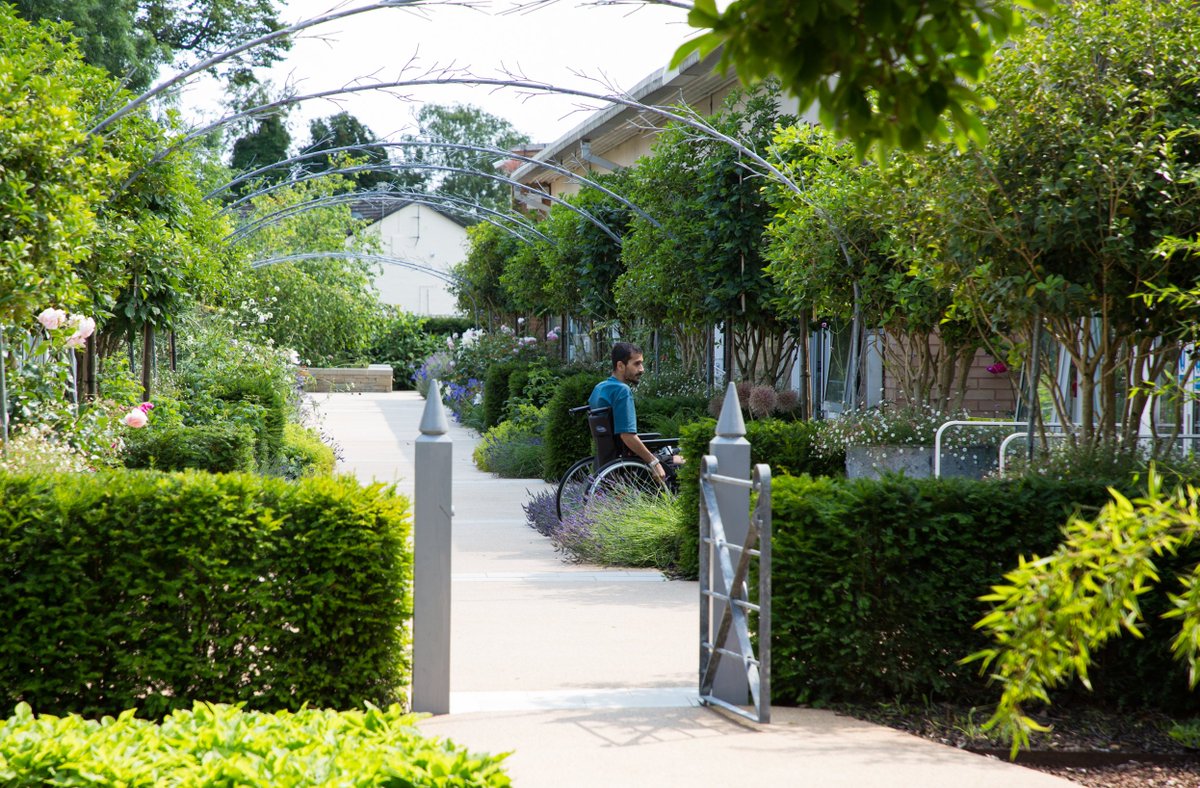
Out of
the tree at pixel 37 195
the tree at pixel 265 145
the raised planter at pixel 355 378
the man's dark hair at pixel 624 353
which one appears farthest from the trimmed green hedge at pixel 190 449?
the tree at pixel 265 145

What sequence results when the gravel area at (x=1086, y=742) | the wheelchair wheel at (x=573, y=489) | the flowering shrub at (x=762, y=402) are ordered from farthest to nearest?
the flowering shrub at (x=762, y=402) < the wheelchair wheel at (x=573, y=489) < the gravel area at (x=1086, y=742)

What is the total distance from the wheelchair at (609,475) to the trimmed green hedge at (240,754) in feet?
18.7

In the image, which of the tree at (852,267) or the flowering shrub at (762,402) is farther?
the flowering shrub at (762,402)

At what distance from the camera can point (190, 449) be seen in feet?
27.9

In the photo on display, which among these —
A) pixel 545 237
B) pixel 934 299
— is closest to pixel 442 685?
pixel 934 299

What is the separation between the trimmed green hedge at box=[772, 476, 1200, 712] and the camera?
4656 millimetres

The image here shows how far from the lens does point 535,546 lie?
922cm

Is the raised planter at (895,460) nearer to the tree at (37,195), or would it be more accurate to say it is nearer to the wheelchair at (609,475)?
the wheelchair at (609,475)

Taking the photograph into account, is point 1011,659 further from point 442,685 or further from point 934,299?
point 934,299

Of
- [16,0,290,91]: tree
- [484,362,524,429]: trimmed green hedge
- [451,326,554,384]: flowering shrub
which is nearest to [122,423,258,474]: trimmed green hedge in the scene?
[484,362,524,429]: trimmed green hedge

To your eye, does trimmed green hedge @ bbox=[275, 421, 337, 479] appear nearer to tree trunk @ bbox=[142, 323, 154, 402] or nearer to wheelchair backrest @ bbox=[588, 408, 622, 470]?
tree trunk @ bbox=[142, 323, 154, 402]

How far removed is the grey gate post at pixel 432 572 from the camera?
4.50 metres

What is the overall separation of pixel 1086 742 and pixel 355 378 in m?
30.5

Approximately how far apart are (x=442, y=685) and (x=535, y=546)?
185 inches
